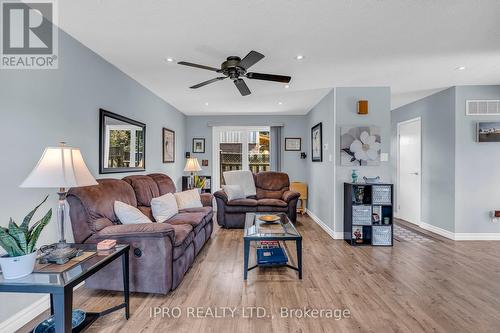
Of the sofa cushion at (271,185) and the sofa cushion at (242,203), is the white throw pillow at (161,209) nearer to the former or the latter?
the sofa cushion at (242,203)

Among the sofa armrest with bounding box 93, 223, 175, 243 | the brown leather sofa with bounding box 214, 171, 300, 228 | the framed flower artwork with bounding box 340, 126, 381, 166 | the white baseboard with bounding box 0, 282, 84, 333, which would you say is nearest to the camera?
the white baseboard with bounding box 0, 282, 84, 333

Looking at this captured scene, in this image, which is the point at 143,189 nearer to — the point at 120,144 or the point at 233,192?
the point at 120,144

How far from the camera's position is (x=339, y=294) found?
2293mm

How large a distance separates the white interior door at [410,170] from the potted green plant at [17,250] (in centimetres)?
568

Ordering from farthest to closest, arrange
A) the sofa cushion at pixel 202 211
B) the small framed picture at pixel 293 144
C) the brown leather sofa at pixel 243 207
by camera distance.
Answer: the small framed picture at pixel 293 144 → the brown leather sofa at pixel 243 207 → the sofa cushion at pixel 202 211

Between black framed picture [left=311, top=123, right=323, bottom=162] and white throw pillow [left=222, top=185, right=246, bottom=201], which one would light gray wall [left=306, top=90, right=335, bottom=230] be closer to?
black framed picture [left=311, top=123, right=323, bottom=162]

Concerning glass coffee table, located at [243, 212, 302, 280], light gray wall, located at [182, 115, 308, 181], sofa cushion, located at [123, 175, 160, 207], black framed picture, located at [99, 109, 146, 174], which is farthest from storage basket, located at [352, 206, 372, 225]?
black framed picture, located at [99, 109, 146, 174]

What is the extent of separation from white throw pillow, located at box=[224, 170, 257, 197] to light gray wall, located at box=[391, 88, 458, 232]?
10.8ft

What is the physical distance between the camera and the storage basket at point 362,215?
3.67m

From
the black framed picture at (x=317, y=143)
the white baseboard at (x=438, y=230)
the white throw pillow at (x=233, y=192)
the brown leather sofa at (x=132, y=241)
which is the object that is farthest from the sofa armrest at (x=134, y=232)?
the white baseboard at (x=438, y=230)

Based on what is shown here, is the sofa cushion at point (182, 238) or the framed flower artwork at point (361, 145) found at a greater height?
the framed flower artwork at point (361, 145)

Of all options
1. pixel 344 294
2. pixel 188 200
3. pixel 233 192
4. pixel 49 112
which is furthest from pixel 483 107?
pixel 49 112

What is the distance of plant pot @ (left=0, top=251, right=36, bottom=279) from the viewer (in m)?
1.34

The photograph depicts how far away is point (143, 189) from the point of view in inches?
128
